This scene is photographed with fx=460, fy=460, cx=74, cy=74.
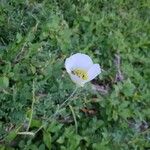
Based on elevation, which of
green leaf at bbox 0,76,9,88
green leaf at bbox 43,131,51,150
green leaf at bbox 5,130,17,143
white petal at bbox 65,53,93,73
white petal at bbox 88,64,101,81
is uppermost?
green leaf at bbox 0,76,9,88

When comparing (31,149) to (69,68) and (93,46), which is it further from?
(93,46)

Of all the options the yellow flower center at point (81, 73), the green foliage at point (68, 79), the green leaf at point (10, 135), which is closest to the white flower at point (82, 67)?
the yellow flower center at point (81, 73)

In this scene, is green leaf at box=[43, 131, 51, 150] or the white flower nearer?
the white flower

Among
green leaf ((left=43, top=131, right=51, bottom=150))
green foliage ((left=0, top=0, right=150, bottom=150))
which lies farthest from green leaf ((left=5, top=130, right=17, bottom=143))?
green leaf ((left=43, top=131, right=51, bottom=150))

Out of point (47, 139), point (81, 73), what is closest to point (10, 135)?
point (47, 139)

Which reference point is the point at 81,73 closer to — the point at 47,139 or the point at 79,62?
the point at 79,62

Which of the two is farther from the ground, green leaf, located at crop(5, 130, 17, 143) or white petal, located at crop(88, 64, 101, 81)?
white petal, located at crop(88, 64, 101, 81)

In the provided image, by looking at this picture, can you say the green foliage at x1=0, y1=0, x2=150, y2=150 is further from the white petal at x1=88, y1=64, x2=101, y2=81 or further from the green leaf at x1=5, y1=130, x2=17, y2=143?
the white petal at x1=88, y1=64, x2=101, y2=81

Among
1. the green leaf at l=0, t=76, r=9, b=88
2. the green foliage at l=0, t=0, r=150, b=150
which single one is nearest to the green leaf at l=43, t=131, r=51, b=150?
the green foliage at l=0, t=0, r=150, b=150
